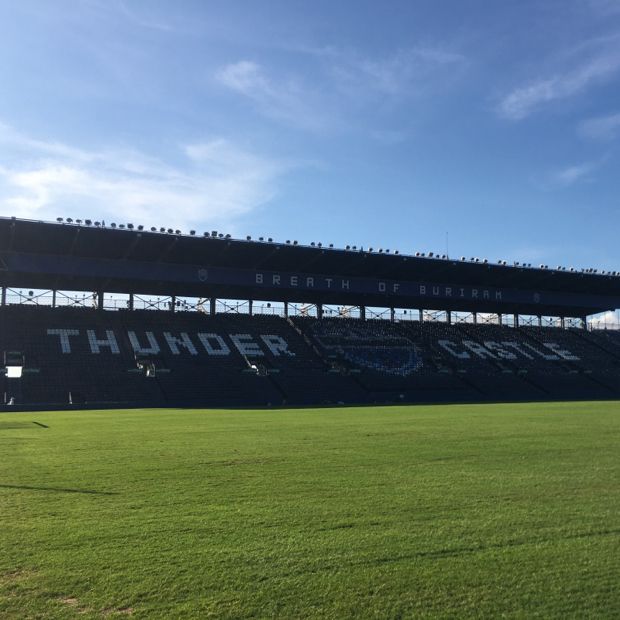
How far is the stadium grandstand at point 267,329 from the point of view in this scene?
4238 cm

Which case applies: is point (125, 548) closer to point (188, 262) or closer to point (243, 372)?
point (243, 372)

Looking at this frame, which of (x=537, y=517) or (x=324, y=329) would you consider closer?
(x=537, y=517)

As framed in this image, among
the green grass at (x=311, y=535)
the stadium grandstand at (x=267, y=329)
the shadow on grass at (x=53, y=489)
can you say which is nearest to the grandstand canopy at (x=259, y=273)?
the stadium grandstand at (x=267, y=329)

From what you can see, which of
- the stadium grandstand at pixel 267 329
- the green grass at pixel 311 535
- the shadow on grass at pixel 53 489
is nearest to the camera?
the green grass at pixel 311 535

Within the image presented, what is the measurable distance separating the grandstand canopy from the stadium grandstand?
0.14 meters

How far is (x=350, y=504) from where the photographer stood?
23.7 ft

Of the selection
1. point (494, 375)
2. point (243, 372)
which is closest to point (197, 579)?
point (243, 372)

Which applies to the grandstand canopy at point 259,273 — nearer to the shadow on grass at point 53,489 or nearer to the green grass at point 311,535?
the green grass at point 311,535

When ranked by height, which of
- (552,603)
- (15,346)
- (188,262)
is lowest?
(552,603)

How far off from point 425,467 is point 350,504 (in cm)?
310

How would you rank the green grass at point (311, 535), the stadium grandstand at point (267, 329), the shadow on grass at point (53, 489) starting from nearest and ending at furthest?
the green grass at point (311, 535)
the shadow on grass at point (53, 489)
the stadium grandstand at point (267, 329)

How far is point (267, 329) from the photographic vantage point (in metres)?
55.8

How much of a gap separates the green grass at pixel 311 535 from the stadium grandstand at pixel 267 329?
29876mm

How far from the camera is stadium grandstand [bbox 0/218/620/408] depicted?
42375 millimetres
